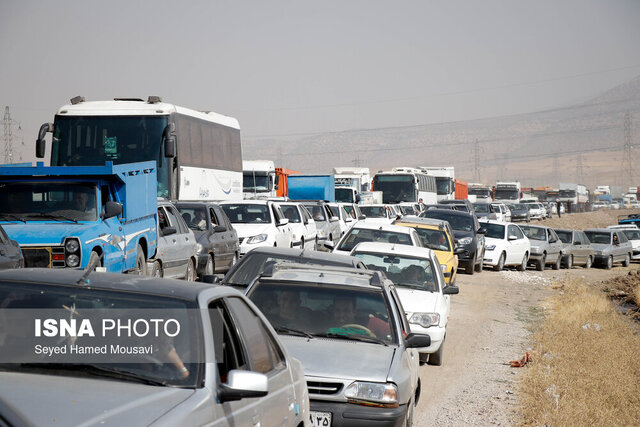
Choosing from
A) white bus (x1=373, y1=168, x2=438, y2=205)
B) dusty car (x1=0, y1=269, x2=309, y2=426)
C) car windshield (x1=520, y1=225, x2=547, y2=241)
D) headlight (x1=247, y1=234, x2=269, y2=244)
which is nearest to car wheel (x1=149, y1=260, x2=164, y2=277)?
headlight (x1=247, y1=234, x2=269, y2=244)

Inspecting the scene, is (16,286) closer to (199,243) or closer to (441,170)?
(199,243)

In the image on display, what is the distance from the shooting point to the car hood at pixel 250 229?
21.9m

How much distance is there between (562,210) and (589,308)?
92.3m

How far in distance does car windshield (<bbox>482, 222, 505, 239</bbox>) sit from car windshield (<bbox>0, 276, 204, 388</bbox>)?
27495 mm

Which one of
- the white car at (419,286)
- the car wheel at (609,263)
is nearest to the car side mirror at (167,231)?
the white car at (419,286)

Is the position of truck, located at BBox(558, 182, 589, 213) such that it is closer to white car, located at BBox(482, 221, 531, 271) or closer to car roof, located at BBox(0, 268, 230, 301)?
white car, located at BBox(482, 221, 531, 271)

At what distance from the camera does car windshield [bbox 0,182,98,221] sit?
12.8 metres

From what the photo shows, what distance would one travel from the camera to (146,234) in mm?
14781

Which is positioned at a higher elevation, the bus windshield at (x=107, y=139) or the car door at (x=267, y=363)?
the bus windshield at (x=107, y=139)

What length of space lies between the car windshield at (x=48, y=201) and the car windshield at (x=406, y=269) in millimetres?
3866

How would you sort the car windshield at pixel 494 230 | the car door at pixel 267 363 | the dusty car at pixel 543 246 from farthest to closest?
the dusty car at pixel 543 246 → the car windshield at pixel 494 230 → the car door at pixel 267 363

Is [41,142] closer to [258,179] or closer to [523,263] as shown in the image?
[523,263]

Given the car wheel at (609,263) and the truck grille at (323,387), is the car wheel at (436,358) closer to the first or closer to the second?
the truck grille at (323,387)

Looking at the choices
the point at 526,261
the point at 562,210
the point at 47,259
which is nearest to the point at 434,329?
the point at 47,259
